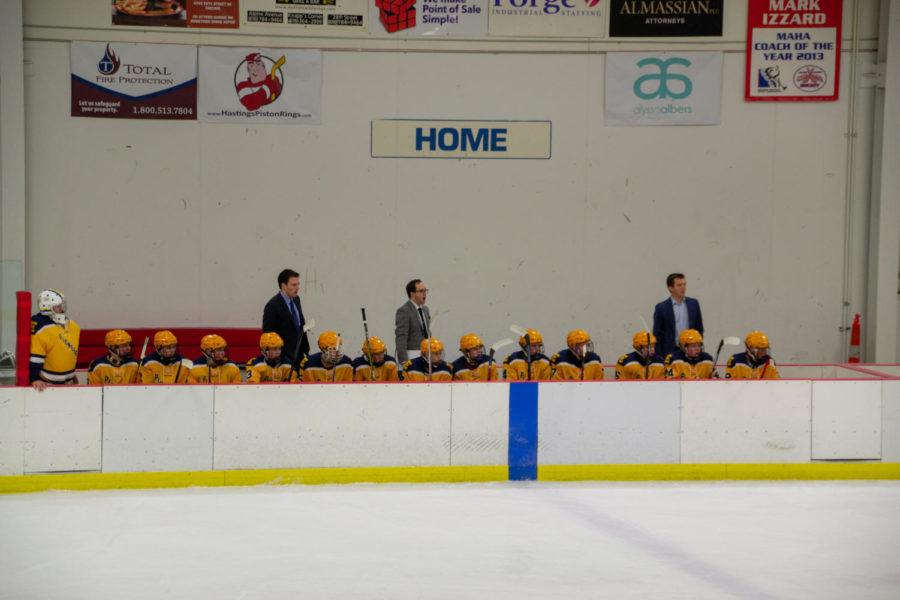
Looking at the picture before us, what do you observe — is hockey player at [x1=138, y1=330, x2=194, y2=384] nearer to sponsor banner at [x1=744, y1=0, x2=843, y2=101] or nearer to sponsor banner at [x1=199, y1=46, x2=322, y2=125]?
sponsor banner at [x1=199, y1=46, x2=322, y2=125]

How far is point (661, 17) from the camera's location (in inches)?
423

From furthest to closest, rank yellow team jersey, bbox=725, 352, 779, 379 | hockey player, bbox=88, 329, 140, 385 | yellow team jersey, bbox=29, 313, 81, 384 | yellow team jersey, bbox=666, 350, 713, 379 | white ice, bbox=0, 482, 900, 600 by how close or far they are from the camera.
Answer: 1. yellow team jersey, bbox=666, 350, 713, 379
2. yellow team jersey, bbox=725, 352, 779, 379
3. hockey player, bbox=88, 329, 140, 385
4. yellow team jersey, bbox=29, 313, 81, 384
5. white ice, bbox=0, 482, 900, 600

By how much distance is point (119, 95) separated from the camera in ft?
34.8

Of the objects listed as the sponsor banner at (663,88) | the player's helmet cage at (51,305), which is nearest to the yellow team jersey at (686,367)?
the sponsor banner at (663,88)

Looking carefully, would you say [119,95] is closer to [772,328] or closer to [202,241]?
[202,241]

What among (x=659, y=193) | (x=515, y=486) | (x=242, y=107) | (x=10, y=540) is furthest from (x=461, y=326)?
(x=10, y=540)

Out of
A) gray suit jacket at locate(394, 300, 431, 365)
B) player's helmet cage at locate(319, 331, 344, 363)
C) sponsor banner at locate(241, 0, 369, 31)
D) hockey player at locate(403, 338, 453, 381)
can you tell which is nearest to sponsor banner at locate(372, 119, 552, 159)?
sponsor banner at locate(241, 0, 369, 31)

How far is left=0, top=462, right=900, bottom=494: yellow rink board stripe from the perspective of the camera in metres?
6.56

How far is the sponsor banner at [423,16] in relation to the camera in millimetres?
10703

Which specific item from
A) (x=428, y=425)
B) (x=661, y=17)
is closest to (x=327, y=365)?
(x=428, y=425)

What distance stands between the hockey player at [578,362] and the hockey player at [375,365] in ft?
4.03

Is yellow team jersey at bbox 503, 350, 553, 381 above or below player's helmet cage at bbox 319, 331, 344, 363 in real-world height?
below

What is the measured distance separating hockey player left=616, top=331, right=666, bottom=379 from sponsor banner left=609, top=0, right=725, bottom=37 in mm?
4463

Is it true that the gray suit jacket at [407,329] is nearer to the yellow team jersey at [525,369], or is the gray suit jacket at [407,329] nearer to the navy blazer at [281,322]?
the navy blazer at [281,322]
